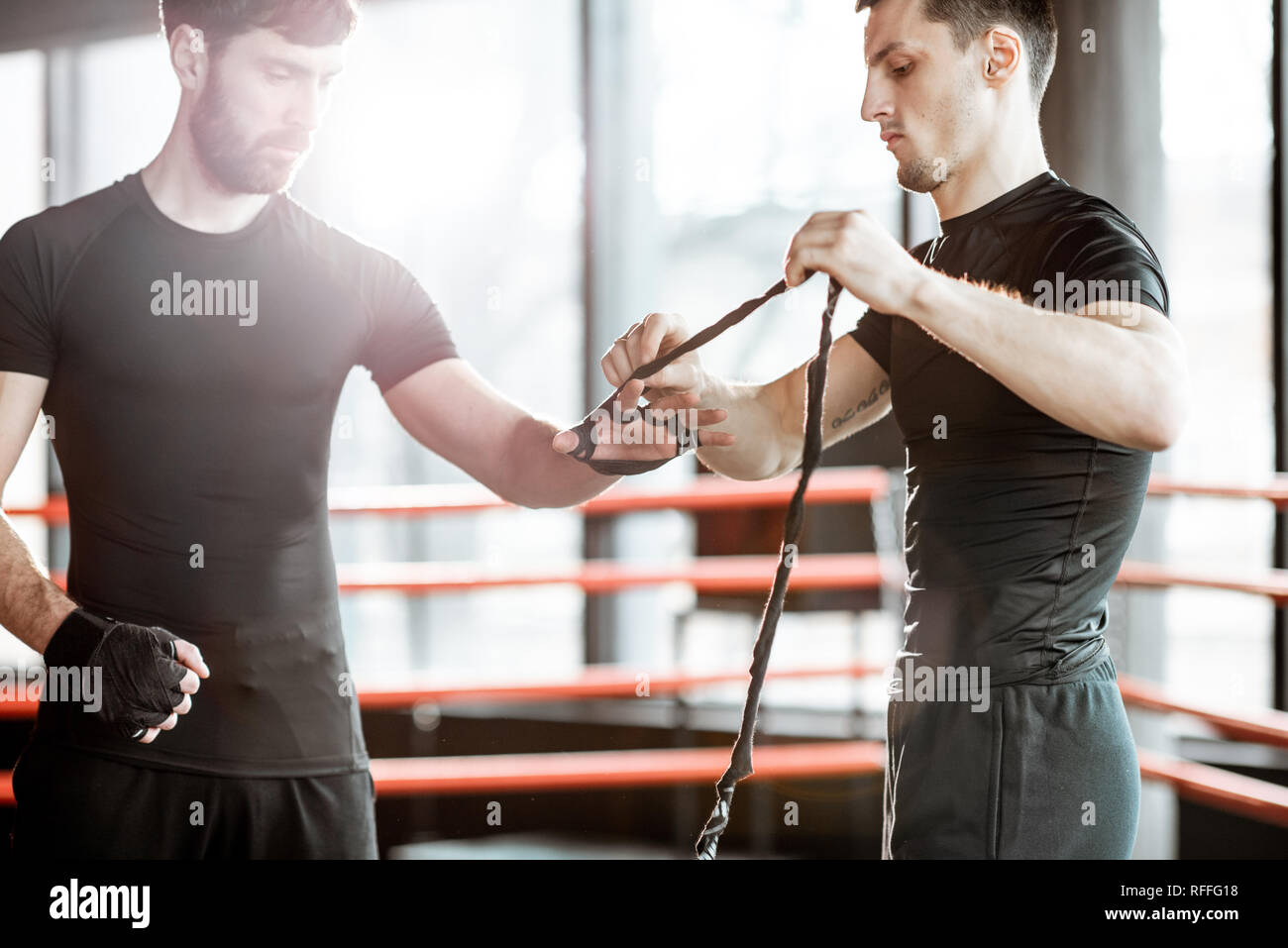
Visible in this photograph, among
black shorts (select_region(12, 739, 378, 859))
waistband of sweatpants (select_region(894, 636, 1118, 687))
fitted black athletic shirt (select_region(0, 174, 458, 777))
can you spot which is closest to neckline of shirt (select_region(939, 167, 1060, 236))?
waistband of sweatpants (select_region(894, 636, 1118, 687))

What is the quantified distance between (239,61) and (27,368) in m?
0.50

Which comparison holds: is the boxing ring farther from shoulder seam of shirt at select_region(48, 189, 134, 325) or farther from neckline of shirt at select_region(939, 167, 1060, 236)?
neckline of shirt at select_region(939, 167, 1060, 236)

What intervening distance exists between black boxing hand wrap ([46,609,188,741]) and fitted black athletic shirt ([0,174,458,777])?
63 millimetres

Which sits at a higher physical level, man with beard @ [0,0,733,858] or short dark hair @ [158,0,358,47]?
short dark hair @ [158,0,358,47]

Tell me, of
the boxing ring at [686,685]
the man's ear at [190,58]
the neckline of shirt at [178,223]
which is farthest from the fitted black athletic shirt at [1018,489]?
the man's ear at [190,58]

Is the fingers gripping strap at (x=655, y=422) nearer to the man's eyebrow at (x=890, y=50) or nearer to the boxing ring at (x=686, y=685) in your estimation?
the man's eyebrow at (x=890, y=50)

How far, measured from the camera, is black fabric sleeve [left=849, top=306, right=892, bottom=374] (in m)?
1.42

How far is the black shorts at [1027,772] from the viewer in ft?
4.13

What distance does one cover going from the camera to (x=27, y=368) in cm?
138

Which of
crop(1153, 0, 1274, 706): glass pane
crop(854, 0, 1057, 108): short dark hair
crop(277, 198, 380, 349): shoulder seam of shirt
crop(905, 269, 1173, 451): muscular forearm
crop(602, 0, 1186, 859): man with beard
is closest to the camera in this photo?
crop(905, 269, 1173, 451): muscular forearm

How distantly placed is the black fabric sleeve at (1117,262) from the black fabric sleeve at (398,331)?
87cm
